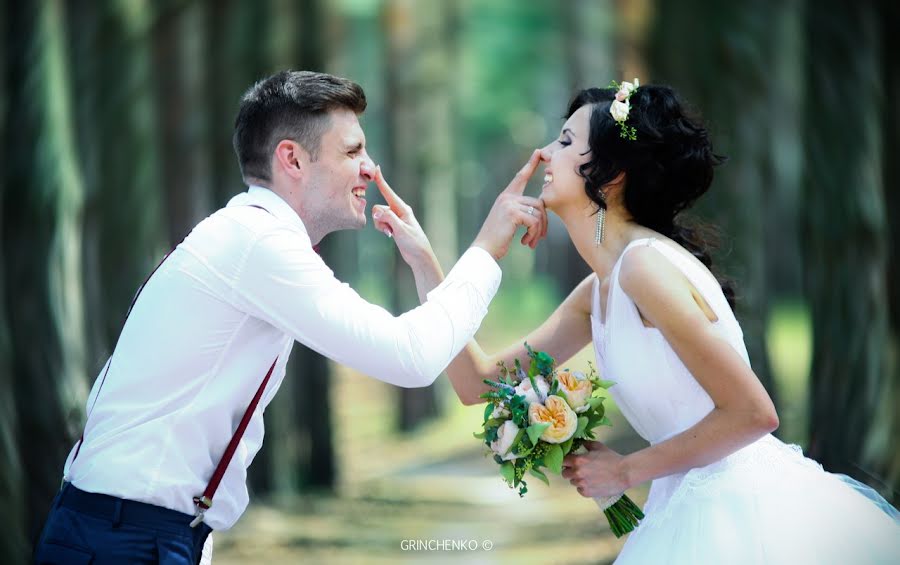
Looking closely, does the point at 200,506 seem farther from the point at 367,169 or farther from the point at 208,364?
the point at 367,169

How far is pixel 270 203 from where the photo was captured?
12.3 feet

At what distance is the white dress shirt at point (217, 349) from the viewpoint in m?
3.36

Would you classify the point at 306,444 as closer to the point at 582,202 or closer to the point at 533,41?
the point at 582,202

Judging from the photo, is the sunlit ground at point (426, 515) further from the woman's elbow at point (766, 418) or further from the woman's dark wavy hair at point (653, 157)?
the woman's elbow at point (766, 418)

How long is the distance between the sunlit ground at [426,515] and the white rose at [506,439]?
5.07 metres

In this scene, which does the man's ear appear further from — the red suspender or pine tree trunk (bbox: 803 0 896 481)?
pine tree trunk (bbox: 803 0 896 481)

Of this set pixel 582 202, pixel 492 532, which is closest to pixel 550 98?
pixel 492 532

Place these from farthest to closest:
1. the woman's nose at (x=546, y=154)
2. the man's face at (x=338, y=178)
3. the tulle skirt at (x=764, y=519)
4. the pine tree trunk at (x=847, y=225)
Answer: the pine tree trunk at (x=847, y=225)
the woman's nose at (x=546, y=154)
the man's face at (x=338, y=178)
the tulle skirt at (x=764, y=519)

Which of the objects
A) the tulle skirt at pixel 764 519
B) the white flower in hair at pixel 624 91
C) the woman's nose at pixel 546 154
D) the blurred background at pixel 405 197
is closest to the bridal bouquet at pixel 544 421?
the tulle skirt at pixel 764 519

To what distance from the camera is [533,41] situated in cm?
3047

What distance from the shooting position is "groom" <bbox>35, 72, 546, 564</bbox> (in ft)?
10.9

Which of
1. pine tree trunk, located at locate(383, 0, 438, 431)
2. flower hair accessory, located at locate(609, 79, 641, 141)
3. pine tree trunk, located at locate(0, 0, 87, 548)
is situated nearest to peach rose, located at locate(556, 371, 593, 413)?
flower hair accessory, located at locate(609, 79, 641, 141)

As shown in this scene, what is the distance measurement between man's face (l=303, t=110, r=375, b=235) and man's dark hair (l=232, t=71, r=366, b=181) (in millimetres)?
42

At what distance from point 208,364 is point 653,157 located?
1779mm
